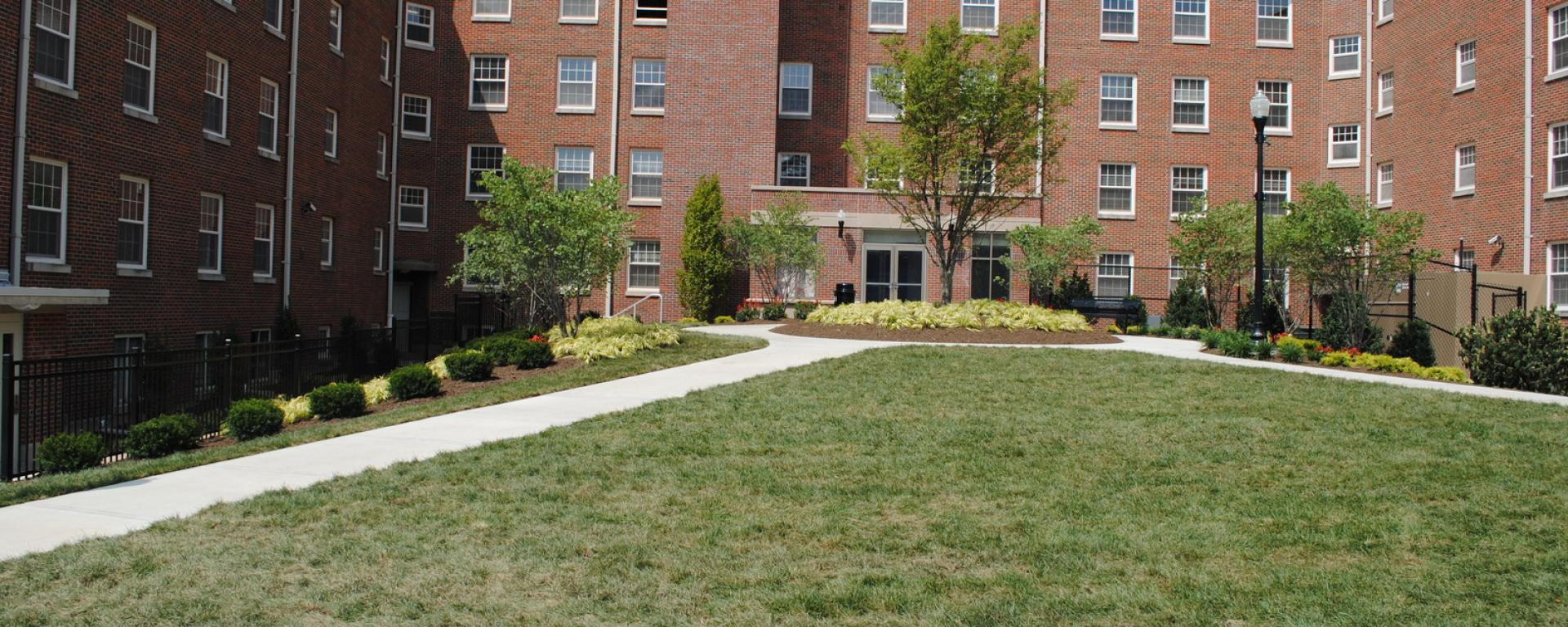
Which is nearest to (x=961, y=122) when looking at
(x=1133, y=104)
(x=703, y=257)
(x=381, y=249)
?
(x=703, y=257)

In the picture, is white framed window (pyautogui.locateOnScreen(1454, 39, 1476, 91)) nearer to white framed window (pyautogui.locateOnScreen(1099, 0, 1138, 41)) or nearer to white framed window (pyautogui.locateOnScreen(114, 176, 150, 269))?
white framed window (pyautogui.locateOnScreen(1099, 0, 1138, 41))

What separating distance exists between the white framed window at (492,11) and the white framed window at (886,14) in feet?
39.5

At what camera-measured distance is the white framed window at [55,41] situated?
52.7 feet

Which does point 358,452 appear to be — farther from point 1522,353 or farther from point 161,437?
point 1522,353

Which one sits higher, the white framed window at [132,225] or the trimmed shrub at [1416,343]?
the white framed window at [132,225]

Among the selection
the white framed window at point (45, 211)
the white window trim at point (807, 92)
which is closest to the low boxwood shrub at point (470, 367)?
the white framed window at point (45, 211)

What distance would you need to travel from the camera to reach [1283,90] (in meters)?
34.3

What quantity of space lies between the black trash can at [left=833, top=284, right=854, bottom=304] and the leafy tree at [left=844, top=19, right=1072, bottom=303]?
211 inches

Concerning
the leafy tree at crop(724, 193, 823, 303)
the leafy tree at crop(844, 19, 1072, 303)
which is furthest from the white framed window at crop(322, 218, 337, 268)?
the leafy tree at crop(844, 19, 1072, 303)

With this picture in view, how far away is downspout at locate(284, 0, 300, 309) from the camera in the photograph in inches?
952

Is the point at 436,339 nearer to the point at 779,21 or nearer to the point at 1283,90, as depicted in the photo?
the point at 779,21

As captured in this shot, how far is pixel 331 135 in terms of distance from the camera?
27469 mm

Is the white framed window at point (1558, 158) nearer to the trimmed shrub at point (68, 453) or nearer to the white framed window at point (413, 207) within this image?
Answer: the trimmed shrub at point (68, 453)

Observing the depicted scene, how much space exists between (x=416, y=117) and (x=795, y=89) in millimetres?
12622
